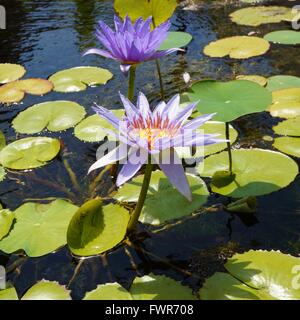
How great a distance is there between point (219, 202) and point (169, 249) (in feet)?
1.43

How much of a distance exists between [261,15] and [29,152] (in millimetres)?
3422

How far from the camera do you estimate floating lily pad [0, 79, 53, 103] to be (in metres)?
3.56

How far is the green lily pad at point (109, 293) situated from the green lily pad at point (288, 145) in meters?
1.39

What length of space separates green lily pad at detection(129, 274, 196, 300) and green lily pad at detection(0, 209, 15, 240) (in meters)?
0.72

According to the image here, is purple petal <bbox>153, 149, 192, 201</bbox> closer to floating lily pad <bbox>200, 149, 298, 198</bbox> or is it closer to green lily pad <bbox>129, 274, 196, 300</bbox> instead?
green lily pad <bbox>129, 274, 196, 300</bbox>

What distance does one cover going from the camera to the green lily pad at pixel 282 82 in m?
3.33

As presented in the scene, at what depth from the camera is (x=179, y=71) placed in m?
3.95

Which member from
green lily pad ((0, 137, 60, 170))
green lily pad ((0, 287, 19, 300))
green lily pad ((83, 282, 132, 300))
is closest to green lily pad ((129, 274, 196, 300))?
green lily pad ((83, 282, 132, 300))

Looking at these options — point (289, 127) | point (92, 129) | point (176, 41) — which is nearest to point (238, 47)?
point (176, 41)

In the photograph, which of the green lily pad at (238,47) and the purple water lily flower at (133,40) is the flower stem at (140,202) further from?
the green lily pad at (238,47)

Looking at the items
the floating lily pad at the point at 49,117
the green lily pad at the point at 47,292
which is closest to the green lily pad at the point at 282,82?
the floating lily pad at the point at 49,117

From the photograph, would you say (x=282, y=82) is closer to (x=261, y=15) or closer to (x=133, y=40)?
(x=133, y=40)
